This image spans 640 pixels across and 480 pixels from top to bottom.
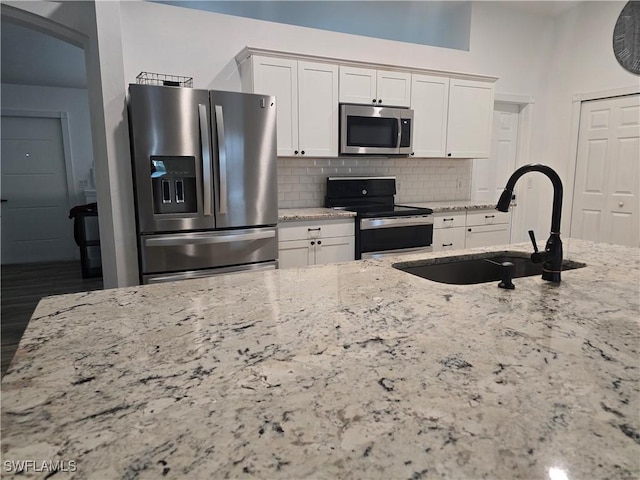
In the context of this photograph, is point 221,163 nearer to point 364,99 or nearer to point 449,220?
point 364,99

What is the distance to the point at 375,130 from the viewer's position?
3699mm

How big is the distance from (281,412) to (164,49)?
3412 millimetres

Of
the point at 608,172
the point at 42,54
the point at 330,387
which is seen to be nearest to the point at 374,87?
the point at 608,172

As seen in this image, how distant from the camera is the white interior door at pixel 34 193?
584cm

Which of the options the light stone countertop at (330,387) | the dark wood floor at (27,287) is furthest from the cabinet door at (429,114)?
the dark wood floor at (27,287)

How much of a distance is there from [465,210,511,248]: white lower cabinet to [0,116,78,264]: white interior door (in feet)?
19.0

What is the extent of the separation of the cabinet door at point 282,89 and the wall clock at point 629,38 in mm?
2273

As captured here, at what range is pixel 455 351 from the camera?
31.3 inches

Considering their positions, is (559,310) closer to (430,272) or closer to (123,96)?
(430,272)

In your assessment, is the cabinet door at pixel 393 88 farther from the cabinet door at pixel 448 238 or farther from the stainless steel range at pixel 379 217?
the cabinet door at pixel 448 238

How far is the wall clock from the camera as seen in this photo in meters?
1.52

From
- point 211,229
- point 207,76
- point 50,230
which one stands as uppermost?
point 207,76

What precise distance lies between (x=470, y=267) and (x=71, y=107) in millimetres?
6559

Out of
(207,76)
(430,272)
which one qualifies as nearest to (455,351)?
(430,272)
